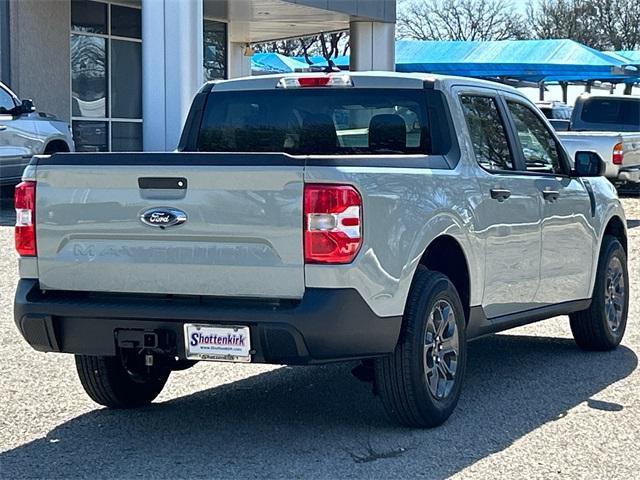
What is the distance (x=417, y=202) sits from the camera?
5.89 meters

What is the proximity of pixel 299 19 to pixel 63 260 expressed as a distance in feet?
66.6

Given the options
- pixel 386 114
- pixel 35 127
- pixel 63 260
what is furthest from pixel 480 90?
pixel 35 127

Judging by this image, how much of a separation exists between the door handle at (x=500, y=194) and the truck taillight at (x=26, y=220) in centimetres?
255

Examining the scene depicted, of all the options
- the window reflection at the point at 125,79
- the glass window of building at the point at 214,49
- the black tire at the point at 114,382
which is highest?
the glass window of building at the point at 214,49

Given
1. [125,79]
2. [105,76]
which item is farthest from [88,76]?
[125,79]

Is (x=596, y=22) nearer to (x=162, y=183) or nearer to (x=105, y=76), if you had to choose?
(x=105, y=76)

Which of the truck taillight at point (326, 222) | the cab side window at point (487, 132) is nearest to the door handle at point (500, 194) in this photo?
the cab side window at point (487, 132)

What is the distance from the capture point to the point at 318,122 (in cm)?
705

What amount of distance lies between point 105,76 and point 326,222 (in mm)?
17959

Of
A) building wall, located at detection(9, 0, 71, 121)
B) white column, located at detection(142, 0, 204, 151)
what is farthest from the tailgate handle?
building wall, located at detection(9, 0, 71, 121)

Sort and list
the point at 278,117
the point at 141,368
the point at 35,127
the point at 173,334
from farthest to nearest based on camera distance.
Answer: the point at 35,127, the point at 278,117, the point at 141,368, the point at 173,334

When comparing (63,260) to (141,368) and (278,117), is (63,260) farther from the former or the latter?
(278,117)

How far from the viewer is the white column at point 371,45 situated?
1033 inches

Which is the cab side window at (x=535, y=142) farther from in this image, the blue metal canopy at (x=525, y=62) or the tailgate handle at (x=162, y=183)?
the blue metal canopy at (x=525, y=62)
